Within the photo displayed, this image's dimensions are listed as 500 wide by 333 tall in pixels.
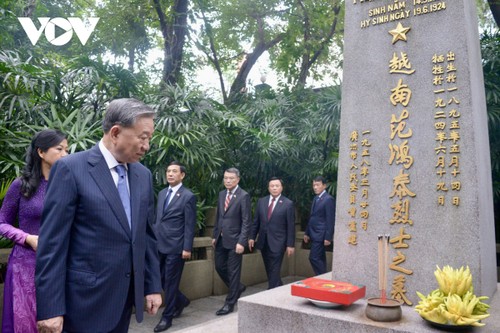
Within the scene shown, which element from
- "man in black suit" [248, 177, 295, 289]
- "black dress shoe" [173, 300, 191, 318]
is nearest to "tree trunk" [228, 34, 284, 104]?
"man in black suit" [248, 177, 295, 289]

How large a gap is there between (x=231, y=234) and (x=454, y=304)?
3.21m

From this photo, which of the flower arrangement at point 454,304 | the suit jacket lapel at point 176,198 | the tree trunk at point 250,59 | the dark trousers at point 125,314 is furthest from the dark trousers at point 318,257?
the tree trunk at point 250,59

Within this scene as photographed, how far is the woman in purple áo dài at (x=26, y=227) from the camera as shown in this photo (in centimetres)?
242

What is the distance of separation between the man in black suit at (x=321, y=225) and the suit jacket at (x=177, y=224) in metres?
2.23

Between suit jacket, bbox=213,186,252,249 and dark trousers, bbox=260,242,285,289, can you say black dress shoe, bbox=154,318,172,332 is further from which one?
dark trousers, bbox=260,242,285,289

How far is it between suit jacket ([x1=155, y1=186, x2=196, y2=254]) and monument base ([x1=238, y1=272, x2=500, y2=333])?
159 centimetres

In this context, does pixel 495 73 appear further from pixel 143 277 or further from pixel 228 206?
pixel 143 277

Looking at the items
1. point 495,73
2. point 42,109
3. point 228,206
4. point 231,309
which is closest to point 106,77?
point 42,109

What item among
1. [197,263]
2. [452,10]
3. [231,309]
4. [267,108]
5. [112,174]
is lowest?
[231,309]

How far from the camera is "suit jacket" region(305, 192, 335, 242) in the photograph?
629 cm

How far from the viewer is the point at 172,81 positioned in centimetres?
816

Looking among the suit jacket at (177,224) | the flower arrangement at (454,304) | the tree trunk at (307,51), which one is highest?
the tree trunk at (307,51)

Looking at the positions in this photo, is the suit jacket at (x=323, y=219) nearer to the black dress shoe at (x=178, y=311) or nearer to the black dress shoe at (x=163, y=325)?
the black dress shoe at (x=178, y=311)

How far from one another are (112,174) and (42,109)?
3.58 metres
